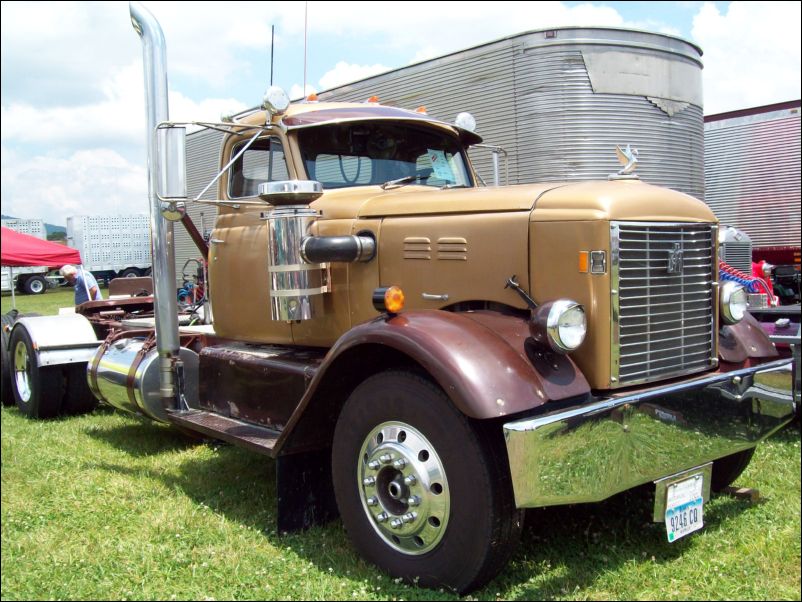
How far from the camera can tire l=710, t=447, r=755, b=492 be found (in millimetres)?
4423

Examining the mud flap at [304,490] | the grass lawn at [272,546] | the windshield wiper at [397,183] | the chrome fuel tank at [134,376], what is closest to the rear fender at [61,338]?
the chrome fuel tank at [134,376]

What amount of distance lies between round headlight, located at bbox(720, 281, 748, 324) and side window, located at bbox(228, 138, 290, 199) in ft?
8.42

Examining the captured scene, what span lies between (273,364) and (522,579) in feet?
5.99

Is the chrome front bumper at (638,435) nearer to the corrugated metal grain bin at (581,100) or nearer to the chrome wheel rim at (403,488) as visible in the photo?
the chrome wheel rim at (403,488)

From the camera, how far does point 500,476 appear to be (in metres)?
3.09

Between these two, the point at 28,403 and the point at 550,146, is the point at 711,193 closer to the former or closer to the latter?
the point at 550,146

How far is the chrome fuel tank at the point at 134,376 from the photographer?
5.15m

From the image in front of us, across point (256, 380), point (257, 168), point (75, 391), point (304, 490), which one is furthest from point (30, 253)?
point (304, 490)

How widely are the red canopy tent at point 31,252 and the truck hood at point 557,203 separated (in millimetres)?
10131

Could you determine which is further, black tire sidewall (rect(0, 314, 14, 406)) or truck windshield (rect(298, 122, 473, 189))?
black tire sidewall (rect(0, 314, 14, 406))

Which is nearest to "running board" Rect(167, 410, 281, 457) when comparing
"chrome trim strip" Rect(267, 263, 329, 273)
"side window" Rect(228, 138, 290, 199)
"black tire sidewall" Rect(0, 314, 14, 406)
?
"chrome trim strip" Rect(267, 263, 329, 273)

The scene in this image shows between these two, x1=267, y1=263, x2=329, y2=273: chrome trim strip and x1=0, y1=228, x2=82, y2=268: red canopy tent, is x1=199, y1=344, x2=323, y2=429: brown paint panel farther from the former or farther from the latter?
x1=0, y1=228, x2=82, y2=268: red canopy tent

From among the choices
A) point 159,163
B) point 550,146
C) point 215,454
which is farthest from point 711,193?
point 159,163

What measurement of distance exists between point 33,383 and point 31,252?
7.45 meters
